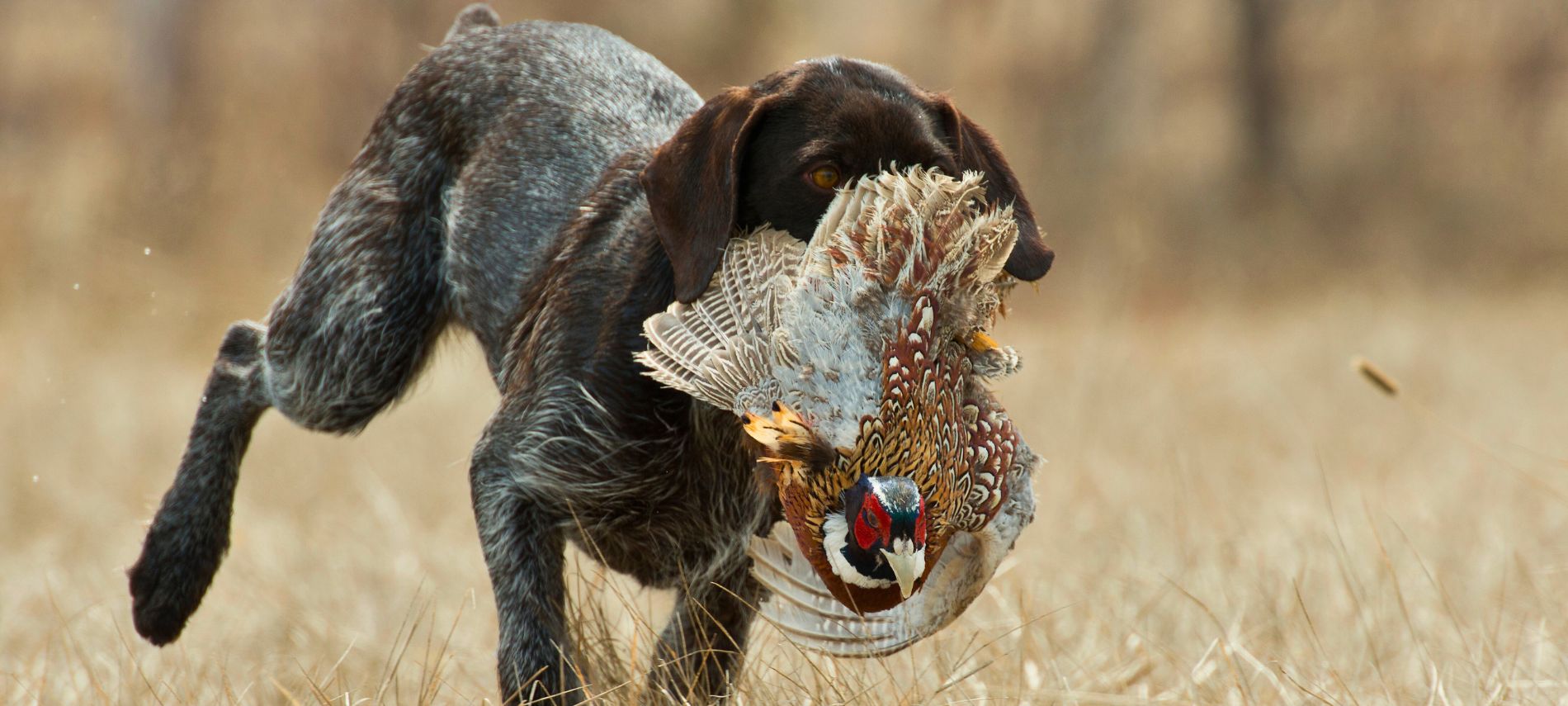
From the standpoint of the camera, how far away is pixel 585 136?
12.9 ft

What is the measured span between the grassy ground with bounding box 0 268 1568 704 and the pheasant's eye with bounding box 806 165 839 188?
0.84 metres

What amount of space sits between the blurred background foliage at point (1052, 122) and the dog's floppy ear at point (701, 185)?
9732 millimetres

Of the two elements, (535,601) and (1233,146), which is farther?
(1233,146)

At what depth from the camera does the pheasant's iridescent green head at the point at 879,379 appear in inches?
86.7

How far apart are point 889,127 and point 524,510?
1146mm

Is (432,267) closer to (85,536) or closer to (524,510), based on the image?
(524,510)

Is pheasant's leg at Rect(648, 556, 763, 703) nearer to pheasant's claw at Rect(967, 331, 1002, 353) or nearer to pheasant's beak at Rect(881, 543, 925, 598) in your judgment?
pheasant's claw at Rect(967, 331, 1002, 353)

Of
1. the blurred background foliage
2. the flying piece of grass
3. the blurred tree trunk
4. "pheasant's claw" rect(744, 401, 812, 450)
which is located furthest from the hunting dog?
the blurred tree trunk

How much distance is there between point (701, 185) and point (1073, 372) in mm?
6733

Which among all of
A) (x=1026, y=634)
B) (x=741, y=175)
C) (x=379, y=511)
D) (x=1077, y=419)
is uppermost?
(x=741, y=175)

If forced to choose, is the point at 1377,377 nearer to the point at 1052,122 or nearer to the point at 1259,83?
the point at 1052,122

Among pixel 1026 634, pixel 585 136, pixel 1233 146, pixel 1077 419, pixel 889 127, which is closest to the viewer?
pixel 889 127

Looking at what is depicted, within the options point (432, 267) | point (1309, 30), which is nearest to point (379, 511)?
point (432, 267)

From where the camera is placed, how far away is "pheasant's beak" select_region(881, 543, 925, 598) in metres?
2.12
